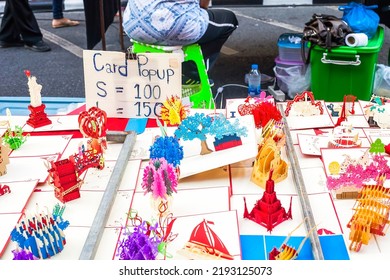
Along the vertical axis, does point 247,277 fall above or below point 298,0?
Answer: above

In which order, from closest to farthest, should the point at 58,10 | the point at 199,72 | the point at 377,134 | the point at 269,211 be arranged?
the point at 269,211 → the point at 377,134 → the point at 199,72 → the point at 58,10

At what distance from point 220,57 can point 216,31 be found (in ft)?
4.35

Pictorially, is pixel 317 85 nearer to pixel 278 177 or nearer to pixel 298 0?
pixel 278 177

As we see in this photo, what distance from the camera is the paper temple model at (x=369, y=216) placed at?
109cm

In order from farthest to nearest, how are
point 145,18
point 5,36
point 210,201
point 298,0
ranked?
point 298,0 < point 5,36 < point 145,18 < point 210,201

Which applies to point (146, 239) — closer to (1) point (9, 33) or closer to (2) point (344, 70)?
(2) point (344, 70)

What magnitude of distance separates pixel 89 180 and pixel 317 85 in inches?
75.7

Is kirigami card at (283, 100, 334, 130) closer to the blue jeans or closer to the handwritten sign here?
the handwritten sign

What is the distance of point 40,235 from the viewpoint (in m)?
1.08

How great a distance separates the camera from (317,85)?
300 cm

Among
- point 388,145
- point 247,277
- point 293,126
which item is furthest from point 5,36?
point 247,277

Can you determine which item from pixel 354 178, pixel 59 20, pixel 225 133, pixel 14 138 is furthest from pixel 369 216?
pixel 59 20

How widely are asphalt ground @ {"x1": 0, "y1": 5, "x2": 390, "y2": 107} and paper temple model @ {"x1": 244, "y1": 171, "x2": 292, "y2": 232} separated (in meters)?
2.01

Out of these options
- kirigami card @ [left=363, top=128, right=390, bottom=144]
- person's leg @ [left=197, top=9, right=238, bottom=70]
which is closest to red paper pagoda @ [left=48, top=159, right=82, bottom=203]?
kirigami card @ [left=363, top=128, right=390, bottom=144]
